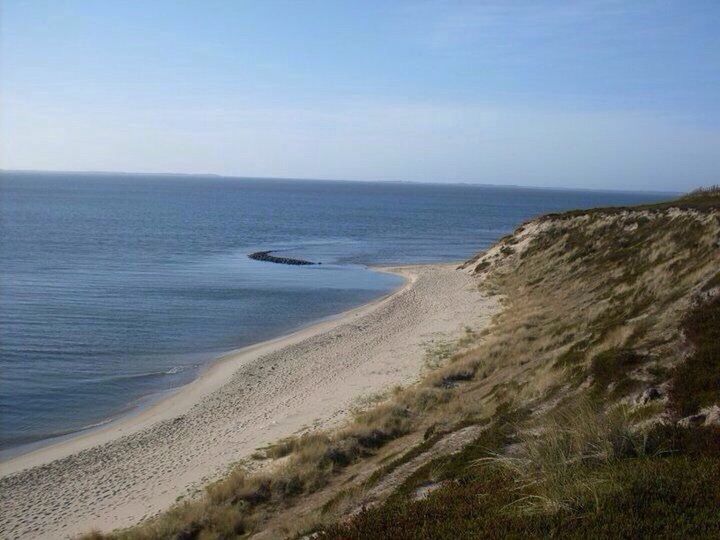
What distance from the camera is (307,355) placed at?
3031 cm

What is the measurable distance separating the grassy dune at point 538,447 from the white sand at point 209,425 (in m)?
2.01

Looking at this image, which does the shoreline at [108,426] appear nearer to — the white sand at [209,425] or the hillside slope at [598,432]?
the white sand at [209,425]

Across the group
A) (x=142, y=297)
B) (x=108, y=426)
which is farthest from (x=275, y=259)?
(x=108, y=426)

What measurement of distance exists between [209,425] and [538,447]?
15482mm

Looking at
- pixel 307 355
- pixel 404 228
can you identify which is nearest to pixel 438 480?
pixel 307 355

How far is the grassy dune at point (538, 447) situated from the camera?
6.82 m

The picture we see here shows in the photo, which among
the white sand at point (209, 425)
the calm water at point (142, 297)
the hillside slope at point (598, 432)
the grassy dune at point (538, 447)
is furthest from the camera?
the calm water at point (142, 297)

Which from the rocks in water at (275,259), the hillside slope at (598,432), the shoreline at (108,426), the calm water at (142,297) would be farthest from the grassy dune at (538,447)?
the rocks in water at (275,259)

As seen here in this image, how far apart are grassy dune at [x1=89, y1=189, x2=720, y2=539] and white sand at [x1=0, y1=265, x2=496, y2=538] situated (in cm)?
201

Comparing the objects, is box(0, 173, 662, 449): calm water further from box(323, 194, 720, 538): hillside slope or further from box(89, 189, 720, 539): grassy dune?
box(323, 194, 720, 538): hillside slope

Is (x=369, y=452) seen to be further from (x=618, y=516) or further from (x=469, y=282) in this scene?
(x=469, y=282)

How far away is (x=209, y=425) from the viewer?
71.1ft

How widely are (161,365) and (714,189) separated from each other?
3758 cm

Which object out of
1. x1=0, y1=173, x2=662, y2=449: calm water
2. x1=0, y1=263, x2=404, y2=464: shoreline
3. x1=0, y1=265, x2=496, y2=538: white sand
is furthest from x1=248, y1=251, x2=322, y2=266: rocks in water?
x1=0, y1=263, x2=404, y2=464: shoreline
